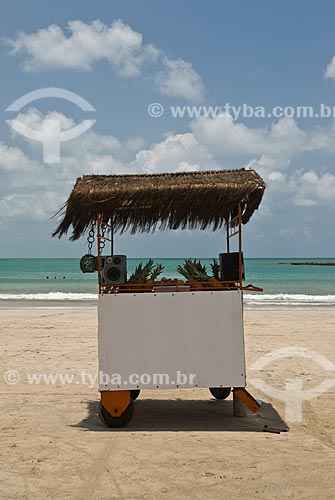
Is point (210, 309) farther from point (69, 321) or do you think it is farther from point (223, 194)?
point (69, 321)

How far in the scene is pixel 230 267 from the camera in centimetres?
696

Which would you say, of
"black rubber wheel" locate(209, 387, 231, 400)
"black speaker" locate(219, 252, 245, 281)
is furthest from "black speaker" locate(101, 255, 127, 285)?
"black rubber wheel" locate(209, 387, 231, 400)

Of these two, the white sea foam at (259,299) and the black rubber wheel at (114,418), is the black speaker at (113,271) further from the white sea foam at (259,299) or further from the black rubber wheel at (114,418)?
the white sea foam at (259,299)

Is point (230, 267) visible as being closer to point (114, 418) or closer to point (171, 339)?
point (171, 339)

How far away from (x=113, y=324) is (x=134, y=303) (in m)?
0.33

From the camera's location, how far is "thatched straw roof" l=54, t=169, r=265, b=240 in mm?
6637

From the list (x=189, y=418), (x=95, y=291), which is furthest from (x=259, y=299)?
(x=189, y=418)

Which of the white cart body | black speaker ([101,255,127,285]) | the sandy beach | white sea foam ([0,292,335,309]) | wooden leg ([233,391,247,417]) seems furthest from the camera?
white sea foam ([0,292,335,309])

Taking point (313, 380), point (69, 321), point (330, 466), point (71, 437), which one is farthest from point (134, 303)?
point (69, 321)

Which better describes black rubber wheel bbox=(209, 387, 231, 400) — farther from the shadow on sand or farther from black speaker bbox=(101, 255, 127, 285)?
black speaker bbox=(101, 255, 127, 285)

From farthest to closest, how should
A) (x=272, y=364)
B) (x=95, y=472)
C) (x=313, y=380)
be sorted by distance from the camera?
(x=272, y=364), (x=313, y=380), (x=95, y=472)

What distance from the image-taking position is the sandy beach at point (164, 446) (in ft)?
15.6

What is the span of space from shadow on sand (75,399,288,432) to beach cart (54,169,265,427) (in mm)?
278

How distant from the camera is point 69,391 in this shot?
28.3ft
